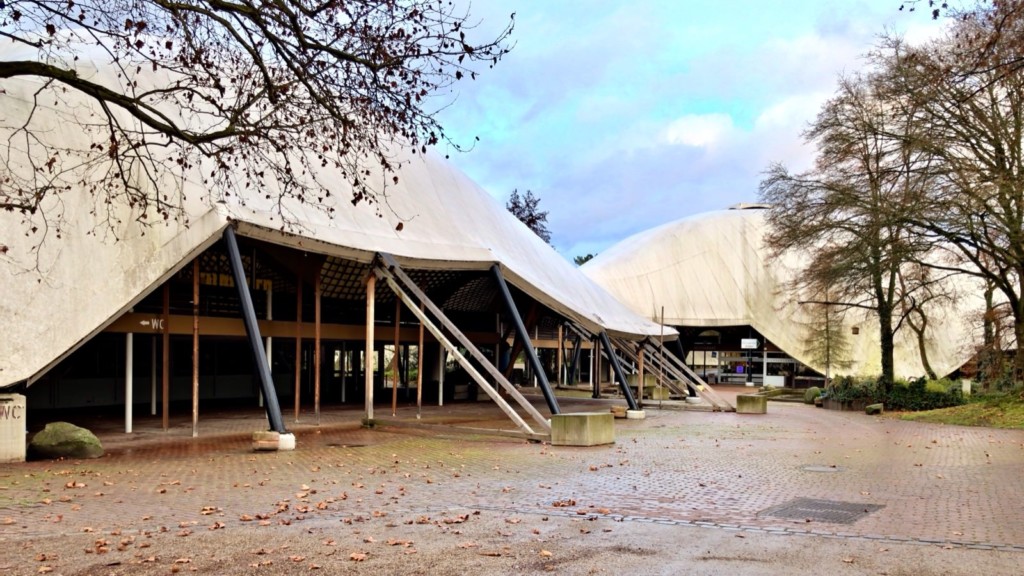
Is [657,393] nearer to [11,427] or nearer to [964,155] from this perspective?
[964,155]

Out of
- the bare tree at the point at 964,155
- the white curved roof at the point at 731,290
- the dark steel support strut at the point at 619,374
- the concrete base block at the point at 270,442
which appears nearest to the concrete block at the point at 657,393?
the dark steel support strut at the point at 619,374

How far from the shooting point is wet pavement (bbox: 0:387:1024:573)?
28.0 ft

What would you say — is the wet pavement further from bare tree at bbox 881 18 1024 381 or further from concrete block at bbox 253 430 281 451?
bare tree at bbox 881 18 1024 381

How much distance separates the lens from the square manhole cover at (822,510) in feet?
29.6

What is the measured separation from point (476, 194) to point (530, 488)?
19.0m

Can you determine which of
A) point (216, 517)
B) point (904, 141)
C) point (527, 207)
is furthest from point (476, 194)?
point (527, 207)

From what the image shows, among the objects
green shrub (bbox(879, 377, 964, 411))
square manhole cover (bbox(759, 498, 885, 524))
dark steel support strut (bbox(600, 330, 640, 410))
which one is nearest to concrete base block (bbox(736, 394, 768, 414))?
dark steel support strut (bbox(600, 330, 640, 410))

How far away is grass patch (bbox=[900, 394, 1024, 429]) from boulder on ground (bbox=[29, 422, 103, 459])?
2235 cm

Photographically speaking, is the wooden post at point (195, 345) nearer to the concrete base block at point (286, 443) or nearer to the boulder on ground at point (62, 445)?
the concrete base block at point (286, 443)

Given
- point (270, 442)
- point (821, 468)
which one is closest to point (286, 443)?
point (270, 442)

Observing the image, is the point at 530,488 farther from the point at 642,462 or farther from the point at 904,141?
the point at 904,141

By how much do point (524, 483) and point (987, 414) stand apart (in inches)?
760

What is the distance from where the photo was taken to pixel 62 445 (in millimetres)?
13211

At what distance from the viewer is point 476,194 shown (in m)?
29.0
